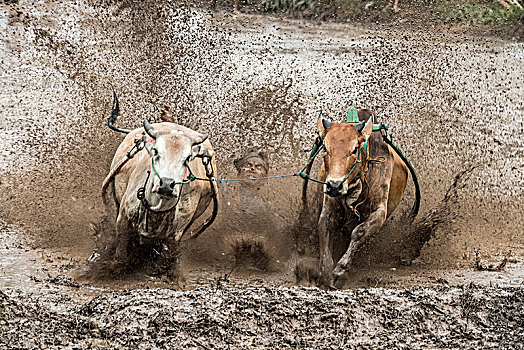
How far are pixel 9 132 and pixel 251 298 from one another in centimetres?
745

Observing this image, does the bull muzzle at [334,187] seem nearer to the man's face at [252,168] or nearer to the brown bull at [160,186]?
the brown bull at [160,186]

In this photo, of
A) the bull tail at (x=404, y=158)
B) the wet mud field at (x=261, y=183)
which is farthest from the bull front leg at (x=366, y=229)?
the bull tail at (x=404, y=158)

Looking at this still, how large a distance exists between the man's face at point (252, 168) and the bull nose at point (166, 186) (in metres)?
3.49

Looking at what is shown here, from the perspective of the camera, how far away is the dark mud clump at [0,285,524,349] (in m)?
4.29

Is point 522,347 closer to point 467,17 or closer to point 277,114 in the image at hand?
point 277,114

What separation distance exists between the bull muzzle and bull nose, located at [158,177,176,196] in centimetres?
145

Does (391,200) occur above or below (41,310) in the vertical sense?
above

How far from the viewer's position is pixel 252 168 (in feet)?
A: 28.7

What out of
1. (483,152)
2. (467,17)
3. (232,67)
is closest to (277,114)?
(232,67)

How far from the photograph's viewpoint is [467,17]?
55.8 feet

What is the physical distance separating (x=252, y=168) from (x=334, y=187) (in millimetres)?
3128

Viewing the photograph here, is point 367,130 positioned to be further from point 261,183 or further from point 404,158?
point 261,183

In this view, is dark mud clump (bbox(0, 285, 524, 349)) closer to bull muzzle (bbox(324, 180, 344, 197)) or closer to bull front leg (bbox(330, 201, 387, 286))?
bull muzzle (bbox(324, 180, 344, 197))

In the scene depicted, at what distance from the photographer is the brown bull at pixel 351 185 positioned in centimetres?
589
